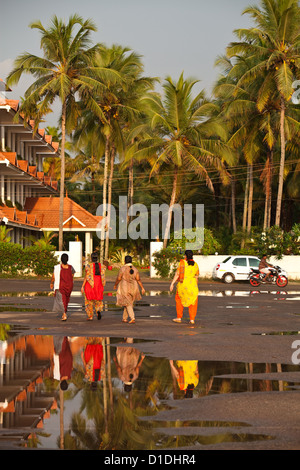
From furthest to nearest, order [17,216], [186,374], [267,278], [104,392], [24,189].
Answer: [24,189]
[17,216]
[267,278]
[186,374]
[104,392]

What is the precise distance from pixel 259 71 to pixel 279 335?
31.0 m

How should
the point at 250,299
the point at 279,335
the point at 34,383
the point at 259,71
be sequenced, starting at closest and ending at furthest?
the point at 34,383, the point at 279,335, the point at 250,299, the point at 259,71

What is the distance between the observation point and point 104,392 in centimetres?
854

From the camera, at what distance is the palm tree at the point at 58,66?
142ft

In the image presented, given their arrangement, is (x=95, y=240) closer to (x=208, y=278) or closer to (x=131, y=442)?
(x=208, y=278)

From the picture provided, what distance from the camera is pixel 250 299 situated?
26000 millimetres

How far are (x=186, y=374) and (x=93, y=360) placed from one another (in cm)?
176

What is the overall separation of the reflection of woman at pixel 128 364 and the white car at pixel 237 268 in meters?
24.8

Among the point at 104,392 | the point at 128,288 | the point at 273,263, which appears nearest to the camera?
the point at 104,392

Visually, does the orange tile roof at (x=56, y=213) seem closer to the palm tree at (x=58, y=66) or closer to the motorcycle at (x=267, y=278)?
the palm tree at (x=58, y=66)

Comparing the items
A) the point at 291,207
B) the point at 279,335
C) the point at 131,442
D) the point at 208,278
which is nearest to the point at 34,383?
the point at 131,442

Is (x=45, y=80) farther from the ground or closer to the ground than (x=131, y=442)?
farther from the ground

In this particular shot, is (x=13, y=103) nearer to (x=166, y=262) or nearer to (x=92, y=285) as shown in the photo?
(x=166, y=262)

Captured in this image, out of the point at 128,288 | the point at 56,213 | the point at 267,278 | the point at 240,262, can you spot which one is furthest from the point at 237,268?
the point at 128,288
